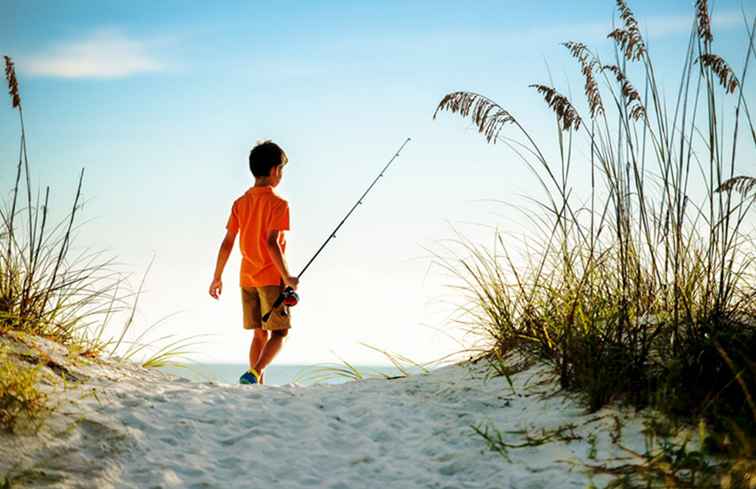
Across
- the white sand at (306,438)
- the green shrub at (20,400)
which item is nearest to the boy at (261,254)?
the white sand at (306,438)

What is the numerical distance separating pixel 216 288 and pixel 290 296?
82 centimetres

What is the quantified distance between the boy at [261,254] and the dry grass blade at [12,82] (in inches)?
71.0

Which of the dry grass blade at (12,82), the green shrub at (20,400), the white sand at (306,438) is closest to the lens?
the white sand at (306,438)

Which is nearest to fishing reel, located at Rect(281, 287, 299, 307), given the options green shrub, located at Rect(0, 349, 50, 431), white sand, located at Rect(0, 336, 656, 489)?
white sand, located at Rect(0, 336, 656, 489)

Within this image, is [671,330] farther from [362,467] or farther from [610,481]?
[362,467]

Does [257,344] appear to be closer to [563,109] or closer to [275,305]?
[275,305]

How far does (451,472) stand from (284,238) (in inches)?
111

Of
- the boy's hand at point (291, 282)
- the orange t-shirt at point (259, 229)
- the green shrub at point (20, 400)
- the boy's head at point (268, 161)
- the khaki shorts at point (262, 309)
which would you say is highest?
the boy's head at point (268, 161)

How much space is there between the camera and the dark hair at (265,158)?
6129 millimetres

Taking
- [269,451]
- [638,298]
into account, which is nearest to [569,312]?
[638,298]

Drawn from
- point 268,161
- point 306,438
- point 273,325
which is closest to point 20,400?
point 306,438

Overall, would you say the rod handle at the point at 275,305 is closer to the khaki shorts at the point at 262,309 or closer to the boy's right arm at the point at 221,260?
the khaki shorts at the point at 262,309

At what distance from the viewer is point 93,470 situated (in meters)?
3.40

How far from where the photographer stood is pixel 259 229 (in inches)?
232
